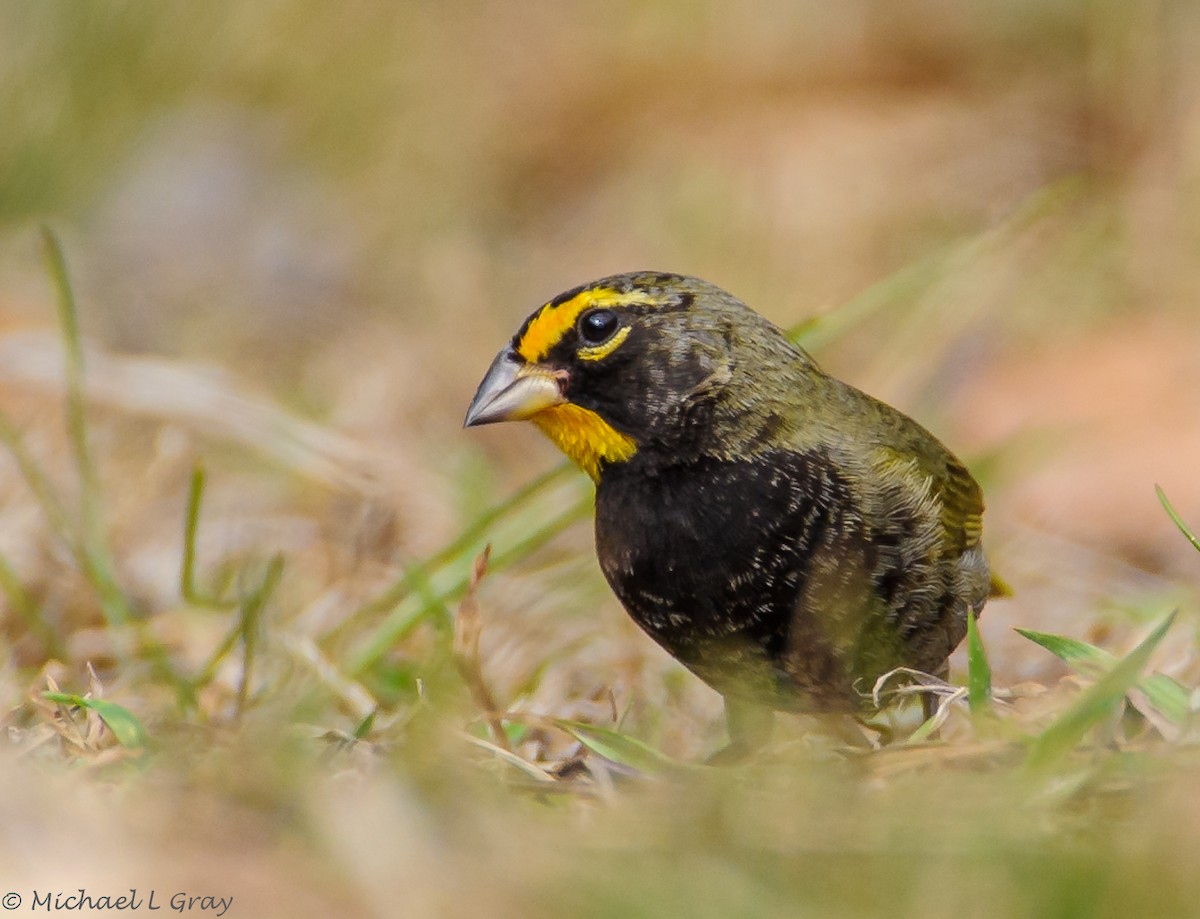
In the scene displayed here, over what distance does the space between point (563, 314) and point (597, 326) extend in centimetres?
8

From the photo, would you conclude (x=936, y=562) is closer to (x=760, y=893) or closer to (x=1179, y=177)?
(x=760, y=893)

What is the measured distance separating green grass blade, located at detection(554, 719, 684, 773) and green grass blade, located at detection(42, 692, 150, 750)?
789 millimetres

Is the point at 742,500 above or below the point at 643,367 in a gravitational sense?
below

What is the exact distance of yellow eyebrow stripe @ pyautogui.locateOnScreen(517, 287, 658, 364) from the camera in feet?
13.2

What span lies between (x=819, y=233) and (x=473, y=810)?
7.92 metres

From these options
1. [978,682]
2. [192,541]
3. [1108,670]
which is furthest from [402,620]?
[1108,670]

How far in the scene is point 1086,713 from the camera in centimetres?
279

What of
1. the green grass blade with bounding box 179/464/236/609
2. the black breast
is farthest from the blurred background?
the black breast

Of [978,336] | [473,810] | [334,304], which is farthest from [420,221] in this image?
[473,810]

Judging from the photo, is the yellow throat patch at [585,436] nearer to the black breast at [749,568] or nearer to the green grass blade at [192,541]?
the black breast at [749,568]

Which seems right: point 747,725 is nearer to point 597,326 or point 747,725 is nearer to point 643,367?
point 643,367

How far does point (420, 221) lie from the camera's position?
34.8ft

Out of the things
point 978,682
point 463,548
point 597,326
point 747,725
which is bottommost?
point 747,725

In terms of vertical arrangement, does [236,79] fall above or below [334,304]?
above
